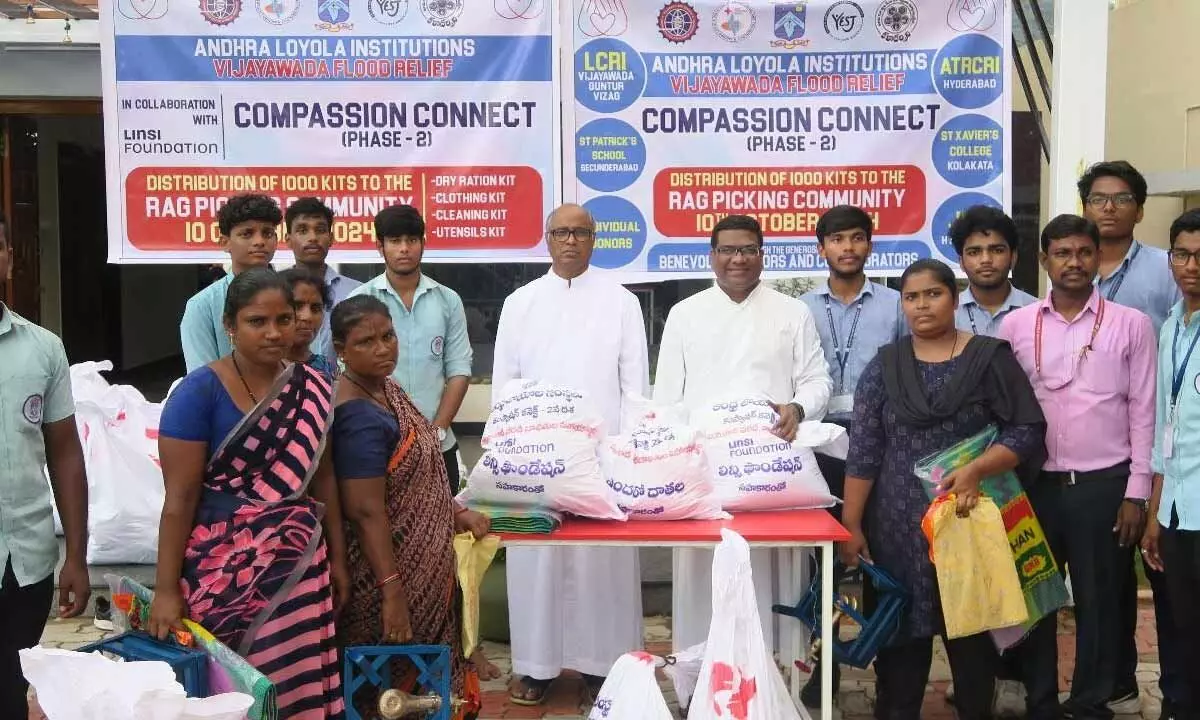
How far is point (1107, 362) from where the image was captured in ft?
12.4

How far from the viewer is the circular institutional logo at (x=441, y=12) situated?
527 centimetres

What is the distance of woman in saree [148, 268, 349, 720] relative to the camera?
2.82 m

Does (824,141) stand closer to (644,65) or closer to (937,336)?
(644,65)

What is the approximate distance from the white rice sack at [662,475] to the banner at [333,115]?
1886 mm

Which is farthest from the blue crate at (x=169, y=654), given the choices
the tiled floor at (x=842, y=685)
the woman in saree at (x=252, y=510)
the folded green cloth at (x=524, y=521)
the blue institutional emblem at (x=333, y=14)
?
the blue institutional emblem at (x=333, y=14)

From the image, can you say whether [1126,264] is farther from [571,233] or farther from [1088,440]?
[571,233]

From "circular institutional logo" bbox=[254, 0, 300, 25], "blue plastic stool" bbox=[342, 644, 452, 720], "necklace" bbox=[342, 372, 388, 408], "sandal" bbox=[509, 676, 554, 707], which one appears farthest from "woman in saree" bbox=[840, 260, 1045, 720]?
"circular institutional logo" bbox=[254, 0, 300, 25]

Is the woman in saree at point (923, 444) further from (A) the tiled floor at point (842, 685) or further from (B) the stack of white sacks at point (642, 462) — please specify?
(A) the tiled floor at point (842, 685)

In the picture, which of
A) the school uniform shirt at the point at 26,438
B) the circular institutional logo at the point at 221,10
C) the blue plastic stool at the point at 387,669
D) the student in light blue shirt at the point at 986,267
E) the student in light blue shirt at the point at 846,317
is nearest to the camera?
the school uniform shirt at the point at 26,438

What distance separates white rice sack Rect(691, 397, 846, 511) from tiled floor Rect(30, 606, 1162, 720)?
3.10ft

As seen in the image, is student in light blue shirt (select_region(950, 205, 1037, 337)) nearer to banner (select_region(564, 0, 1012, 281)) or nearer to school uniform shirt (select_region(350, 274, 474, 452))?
banner (select_region(564, 0, 1012, 281))

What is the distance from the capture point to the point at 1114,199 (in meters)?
4.22

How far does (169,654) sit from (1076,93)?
14.7 feet

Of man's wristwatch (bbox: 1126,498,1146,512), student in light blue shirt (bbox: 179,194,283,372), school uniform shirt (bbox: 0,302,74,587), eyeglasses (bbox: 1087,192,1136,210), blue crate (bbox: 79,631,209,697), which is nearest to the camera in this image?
blue crate (bbox: 79,631,209,697)
